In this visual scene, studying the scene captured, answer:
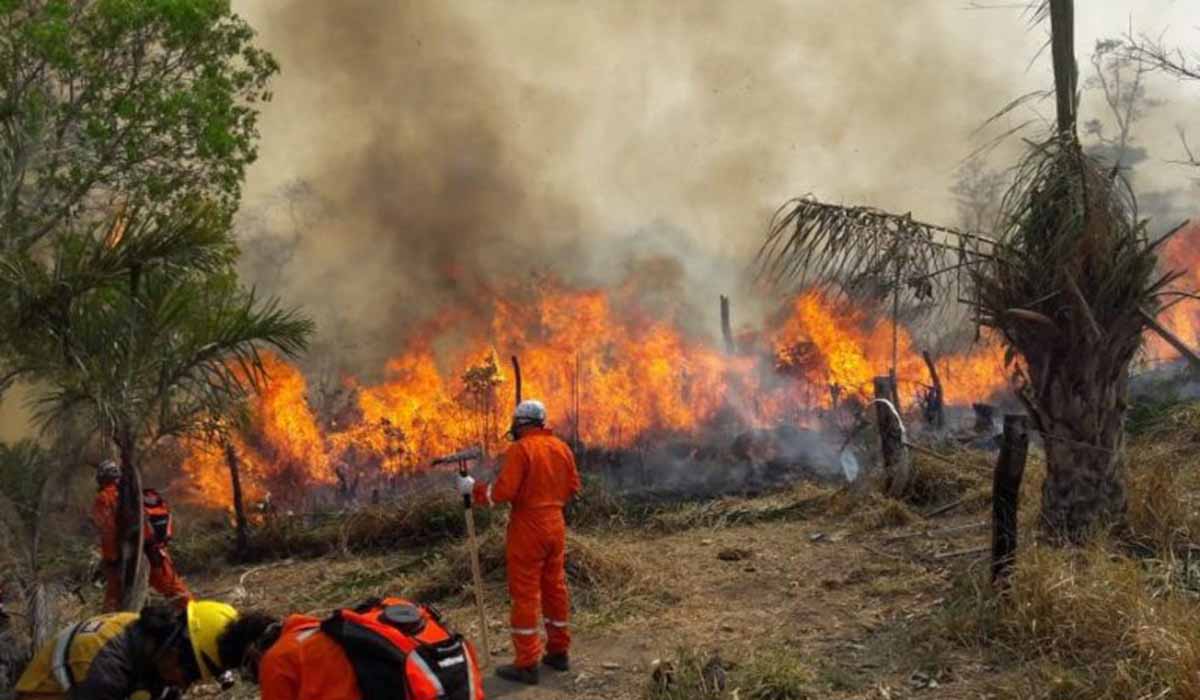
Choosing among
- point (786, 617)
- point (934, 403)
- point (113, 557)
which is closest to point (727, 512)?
point (786, 617)

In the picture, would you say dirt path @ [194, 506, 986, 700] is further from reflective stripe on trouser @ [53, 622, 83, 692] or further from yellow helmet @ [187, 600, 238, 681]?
reflective stripe on trouser @ [53, 622, 83, 692]

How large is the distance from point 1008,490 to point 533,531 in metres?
3.22

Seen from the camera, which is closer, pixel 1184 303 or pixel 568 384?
pixel 568 384

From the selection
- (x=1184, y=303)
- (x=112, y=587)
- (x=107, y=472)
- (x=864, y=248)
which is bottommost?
(x=112, y=587)

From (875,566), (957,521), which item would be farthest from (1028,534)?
(957,521)

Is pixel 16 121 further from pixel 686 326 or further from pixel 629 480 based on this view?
pixel 686 326

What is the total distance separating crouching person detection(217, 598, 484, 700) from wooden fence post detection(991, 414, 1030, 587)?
428 cm

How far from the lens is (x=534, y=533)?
6.17m

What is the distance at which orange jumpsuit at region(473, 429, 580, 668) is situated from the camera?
6121 mm

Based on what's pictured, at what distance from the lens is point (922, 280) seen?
6.42 metres

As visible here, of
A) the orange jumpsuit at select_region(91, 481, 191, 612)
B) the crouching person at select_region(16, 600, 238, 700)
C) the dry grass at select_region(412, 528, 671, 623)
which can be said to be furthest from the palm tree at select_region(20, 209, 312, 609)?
the dry grass at select_region(412, 528, 671, 623)

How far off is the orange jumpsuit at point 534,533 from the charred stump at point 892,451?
5.68 metres

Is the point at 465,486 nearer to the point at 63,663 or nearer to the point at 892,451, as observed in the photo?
the point at 63,663

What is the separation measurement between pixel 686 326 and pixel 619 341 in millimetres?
2953
